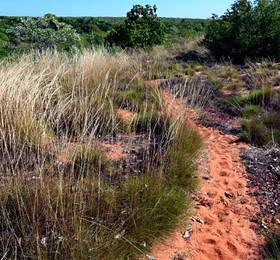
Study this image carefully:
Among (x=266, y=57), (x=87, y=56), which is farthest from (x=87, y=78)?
(x=266, y=57)

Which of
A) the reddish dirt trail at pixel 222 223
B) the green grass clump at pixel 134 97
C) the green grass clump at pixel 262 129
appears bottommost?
the reddish dirt trail at pixel 222 223

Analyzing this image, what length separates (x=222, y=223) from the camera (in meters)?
3.65

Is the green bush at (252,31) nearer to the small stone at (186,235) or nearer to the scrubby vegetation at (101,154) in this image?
the scrubby vegetation at (101,154)

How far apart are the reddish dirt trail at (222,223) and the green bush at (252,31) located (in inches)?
279

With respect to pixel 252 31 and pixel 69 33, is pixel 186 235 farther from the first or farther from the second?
pixel 69 33

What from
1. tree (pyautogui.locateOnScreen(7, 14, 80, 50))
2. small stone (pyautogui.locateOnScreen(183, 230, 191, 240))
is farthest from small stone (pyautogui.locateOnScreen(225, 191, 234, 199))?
tree (pyautogui.locateOnScreen(7, 14, 80, 50))

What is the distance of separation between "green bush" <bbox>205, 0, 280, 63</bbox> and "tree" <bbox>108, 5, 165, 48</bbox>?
3090 mm

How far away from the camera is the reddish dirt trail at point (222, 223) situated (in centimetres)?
323

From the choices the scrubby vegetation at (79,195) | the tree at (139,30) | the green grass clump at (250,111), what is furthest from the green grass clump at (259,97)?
the tree at (139,30)

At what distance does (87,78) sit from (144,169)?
2.95 metres

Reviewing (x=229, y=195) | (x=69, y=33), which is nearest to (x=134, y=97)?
(x=229, y=195)

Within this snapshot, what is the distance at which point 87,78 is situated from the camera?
6555mm

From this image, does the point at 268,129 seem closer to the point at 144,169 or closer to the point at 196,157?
the point at 196,157

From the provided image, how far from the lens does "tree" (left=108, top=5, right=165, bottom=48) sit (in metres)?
14.3
